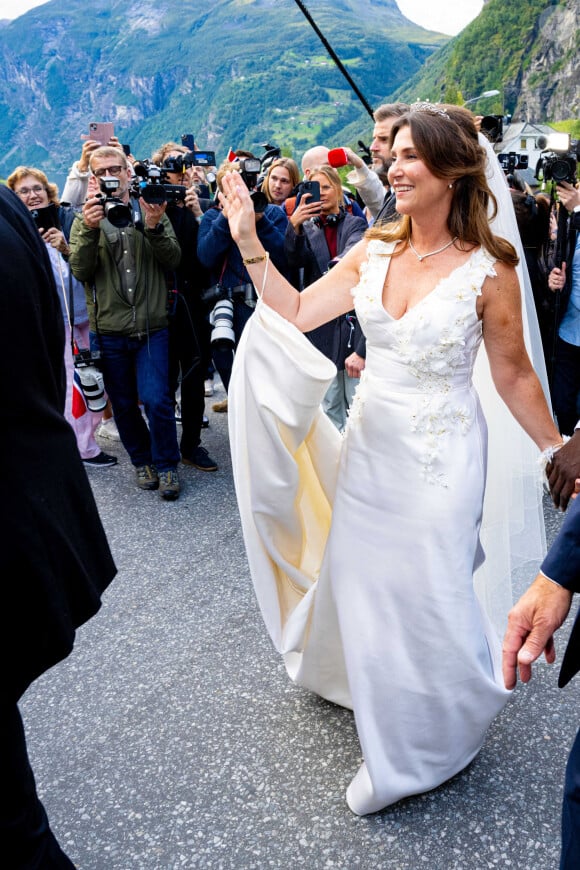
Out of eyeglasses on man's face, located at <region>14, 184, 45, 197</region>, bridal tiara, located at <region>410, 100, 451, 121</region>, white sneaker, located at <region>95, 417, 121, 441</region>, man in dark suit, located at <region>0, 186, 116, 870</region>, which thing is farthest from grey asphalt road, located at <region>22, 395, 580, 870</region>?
eyeglasses on man's face, located at <region>14, 184, 45, 197</region>

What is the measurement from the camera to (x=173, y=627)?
364cm

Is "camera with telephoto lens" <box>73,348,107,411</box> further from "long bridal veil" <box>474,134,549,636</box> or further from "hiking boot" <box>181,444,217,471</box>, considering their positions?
"long bridal veil" <box>474,134,549,636</box>

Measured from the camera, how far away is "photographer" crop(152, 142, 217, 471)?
5.51 metres

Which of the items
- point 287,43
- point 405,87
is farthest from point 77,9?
point 405,87

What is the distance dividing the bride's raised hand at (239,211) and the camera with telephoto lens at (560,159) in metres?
2.98

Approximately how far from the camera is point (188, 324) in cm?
558

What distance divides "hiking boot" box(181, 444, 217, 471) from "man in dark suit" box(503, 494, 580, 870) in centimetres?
437

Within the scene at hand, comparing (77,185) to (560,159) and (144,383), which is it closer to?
(144,383)

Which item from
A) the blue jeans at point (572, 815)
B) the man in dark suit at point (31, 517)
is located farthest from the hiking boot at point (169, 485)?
the blue jeans at point (572, 815)

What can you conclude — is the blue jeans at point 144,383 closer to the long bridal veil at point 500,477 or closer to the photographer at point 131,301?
the photographer at point 131,301

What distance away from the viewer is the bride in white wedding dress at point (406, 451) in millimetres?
2379

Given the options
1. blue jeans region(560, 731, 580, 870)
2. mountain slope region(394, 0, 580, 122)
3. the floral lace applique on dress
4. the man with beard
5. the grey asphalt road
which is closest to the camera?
blue jeans region(560, 731, 580, 870)

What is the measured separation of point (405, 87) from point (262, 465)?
143912 mm

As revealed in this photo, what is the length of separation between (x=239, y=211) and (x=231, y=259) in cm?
287
